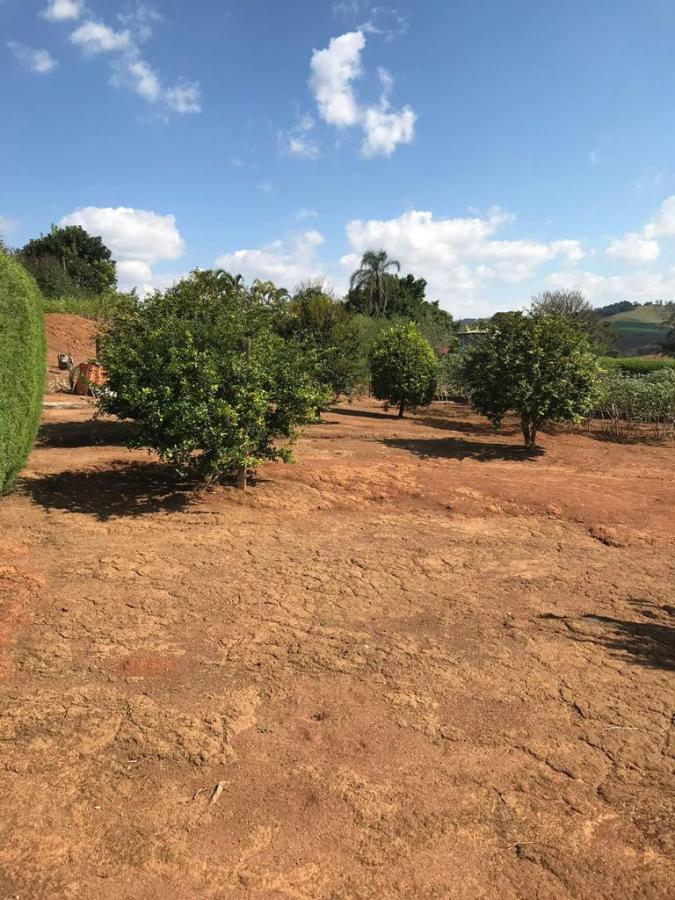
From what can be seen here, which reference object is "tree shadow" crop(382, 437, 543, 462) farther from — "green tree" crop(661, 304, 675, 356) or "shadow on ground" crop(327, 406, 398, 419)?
"green tree" crop(661, 304, 675, 356)

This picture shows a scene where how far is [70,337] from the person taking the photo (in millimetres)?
25094

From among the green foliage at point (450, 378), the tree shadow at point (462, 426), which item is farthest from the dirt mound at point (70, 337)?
the green foliage at point (450, 378)

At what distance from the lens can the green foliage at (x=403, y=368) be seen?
20.9m

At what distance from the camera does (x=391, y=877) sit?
2447mm

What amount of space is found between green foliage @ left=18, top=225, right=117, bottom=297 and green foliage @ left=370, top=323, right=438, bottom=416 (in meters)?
29.2

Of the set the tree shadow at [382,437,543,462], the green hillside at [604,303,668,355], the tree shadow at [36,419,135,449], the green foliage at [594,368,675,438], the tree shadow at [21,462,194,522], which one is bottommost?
the tree shadow at [21,462,194,522]

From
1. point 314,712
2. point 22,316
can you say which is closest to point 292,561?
point 314,712

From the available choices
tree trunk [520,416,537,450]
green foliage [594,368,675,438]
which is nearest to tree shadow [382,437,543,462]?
tree trunk [520,416,537,450]

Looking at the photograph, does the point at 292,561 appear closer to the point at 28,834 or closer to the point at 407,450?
the point at 28,834

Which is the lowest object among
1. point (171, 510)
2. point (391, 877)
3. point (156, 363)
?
point (391, 877)

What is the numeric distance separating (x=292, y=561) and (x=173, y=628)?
180 cm

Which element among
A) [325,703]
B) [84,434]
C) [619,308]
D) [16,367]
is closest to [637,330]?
[619,308]

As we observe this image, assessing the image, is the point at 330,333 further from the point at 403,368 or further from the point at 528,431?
the point at 528,431

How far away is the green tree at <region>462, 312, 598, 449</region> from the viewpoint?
485 inches
